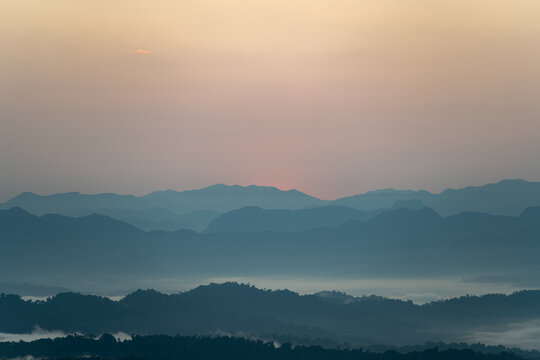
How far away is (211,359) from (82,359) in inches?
1353

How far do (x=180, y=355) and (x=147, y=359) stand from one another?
46.3 feet

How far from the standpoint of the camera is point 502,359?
19600 cm

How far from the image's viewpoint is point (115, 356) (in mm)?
196875

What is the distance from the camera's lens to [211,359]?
200 metres

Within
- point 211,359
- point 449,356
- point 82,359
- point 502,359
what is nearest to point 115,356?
point 82,359

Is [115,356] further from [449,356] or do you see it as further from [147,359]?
[449,356]

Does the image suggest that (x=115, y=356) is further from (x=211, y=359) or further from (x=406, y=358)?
(x=406, y=358)

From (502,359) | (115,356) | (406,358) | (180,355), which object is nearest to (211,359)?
(180,355)

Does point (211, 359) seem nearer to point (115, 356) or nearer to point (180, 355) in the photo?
point (180, 355)

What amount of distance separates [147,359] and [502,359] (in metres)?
94.1

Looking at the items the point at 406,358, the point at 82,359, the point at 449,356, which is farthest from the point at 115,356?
the point at 449,356

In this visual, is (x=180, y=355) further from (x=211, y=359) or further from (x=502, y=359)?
(x=502, y=359)

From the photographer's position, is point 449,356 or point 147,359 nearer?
point 147,359

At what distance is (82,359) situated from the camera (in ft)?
640
